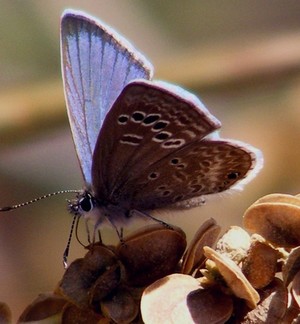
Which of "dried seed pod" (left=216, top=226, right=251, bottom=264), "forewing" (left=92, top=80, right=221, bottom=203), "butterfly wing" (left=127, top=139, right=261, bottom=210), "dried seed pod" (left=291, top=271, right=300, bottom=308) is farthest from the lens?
"butterfly wing" (left=127, top=139, right=261, bottom=210)

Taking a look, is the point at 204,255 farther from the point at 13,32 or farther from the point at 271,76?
the point at 13,32

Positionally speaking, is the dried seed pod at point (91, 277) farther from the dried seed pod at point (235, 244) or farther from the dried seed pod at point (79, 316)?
the dried seed pod at point (235, 244)

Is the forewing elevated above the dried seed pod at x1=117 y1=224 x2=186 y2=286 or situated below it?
above

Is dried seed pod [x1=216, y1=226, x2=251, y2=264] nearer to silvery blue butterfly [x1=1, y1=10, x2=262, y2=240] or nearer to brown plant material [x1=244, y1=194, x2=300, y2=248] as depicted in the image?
brown plant material [x1=244, y1=194, x2=300, y2=248]

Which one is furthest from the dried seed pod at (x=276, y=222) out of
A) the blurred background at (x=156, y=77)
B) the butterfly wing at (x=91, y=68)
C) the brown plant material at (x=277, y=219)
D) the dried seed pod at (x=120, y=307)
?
the blurred background at (x=156, y=77)

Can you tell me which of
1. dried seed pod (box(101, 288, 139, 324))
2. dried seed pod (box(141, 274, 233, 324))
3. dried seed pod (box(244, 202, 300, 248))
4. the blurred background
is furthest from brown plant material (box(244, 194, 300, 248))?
the blurred background

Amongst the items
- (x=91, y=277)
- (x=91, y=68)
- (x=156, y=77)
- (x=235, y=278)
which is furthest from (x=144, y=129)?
(x=156, y=77)
